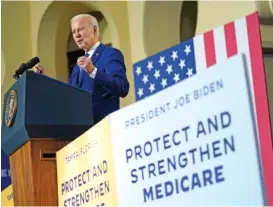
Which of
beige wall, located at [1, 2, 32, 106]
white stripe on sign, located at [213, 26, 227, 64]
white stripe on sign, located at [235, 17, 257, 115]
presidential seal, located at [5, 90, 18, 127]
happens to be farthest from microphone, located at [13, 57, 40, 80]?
beige wall, located at [1, 2, 32, 106]

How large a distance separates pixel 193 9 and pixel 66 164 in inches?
179

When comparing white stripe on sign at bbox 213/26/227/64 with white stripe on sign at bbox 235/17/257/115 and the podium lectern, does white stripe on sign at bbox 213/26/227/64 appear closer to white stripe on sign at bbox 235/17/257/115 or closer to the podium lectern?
white stripe on sign at bbox 235/17/257/115

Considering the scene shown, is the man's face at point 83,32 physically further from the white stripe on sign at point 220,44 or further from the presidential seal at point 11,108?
the white stripe on sign at point 220,44

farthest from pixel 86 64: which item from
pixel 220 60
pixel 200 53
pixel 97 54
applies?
pixel 220 60

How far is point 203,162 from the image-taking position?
1885mm

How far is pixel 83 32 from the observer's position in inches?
128

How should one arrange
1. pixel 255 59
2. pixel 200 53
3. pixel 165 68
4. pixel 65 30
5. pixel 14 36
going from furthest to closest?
pixel 65 30, pixel 14 36, pixel 165 68, pixel 200 53, pixel 255 59

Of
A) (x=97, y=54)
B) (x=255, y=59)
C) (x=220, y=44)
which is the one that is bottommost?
(x=255, y=59)

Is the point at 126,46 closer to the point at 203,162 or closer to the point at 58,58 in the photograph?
the point at 58,58

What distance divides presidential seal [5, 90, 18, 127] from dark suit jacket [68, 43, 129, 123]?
1.17 ft

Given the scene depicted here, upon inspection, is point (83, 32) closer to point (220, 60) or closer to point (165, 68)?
point (165, 68)

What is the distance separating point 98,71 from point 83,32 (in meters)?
0.32

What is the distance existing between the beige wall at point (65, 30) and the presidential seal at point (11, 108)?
337 centimetres

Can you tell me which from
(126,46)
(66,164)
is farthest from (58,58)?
(66,164)
